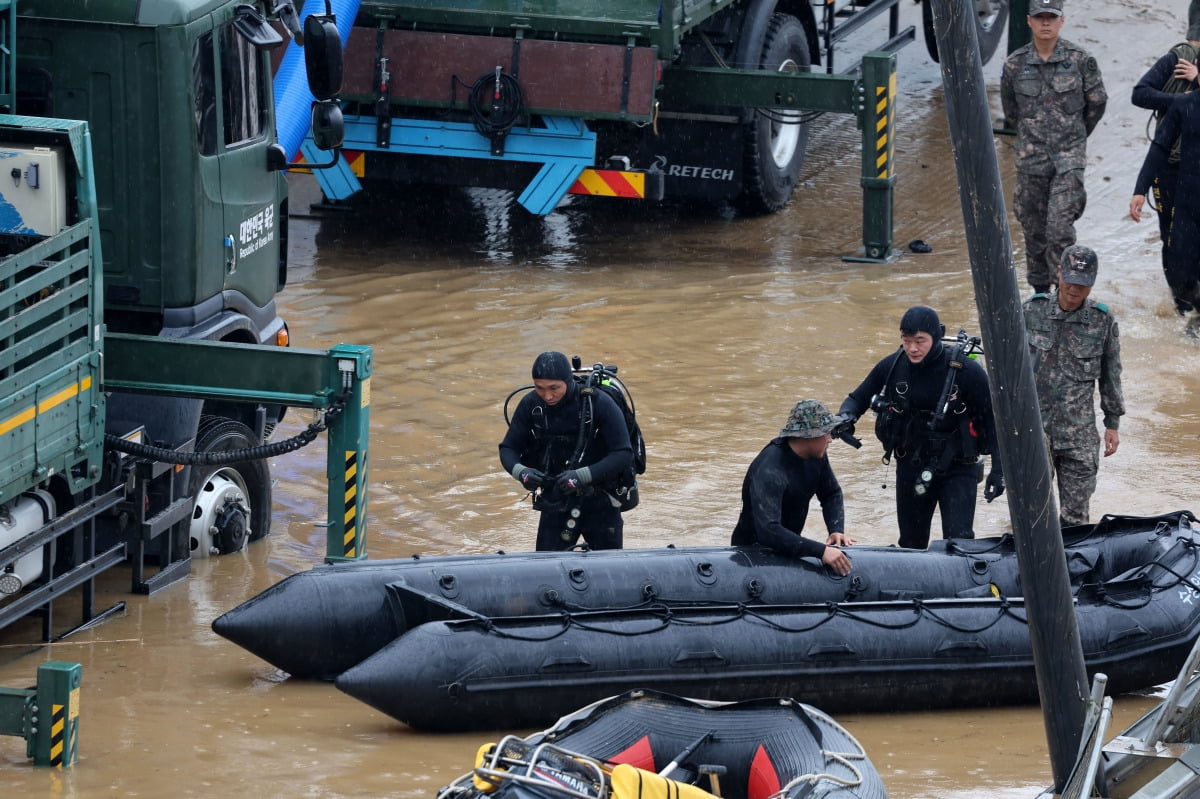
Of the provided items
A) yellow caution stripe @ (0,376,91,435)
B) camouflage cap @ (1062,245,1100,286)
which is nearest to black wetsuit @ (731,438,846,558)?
camouflage cap @ (1062,245,1100,286)

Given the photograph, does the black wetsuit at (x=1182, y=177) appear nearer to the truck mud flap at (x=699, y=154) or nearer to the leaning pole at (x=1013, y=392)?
the truck mud flap at (x=699, y=154)

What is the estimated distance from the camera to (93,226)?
7.57 m

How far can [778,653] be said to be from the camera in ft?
24.0

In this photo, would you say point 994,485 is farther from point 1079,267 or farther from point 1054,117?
point 1054,117

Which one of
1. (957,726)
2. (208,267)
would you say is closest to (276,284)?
(208,267)

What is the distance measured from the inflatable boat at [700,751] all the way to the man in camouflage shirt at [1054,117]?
22.3 feet

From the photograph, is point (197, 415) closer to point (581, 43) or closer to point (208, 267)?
point (208, 267)

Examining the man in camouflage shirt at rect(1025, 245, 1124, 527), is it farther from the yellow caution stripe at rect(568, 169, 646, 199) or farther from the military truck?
the yellow caution stripe at rect(568, 169, 646, 199)

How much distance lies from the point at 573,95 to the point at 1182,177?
169 inches

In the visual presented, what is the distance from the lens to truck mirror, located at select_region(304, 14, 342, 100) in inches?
321

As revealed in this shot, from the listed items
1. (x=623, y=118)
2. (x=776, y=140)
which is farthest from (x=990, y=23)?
(x=623, y=118)

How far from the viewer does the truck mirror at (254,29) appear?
822cm

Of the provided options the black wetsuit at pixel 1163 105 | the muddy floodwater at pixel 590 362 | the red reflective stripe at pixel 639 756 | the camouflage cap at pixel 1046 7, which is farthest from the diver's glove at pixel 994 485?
the camouflage cap at pixel 1046 7

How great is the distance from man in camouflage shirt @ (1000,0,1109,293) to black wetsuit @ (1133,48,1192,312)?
0.26 metres
